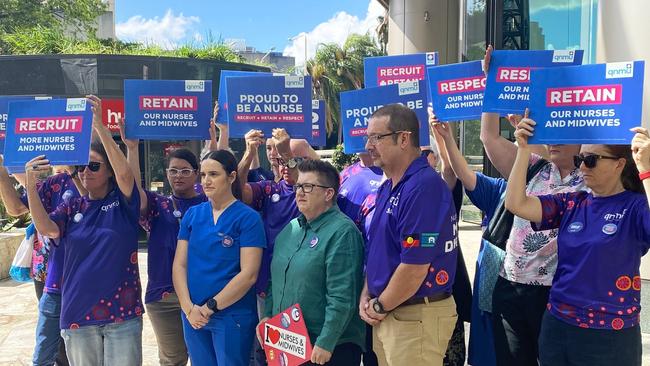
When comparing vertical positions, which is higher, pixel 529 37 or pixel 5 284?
pixel 529 37

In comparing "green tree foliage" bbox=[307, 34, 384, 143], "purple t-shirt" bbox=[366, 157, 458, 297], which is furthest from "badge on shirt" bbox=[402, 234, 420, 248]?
"green tree foliage" bbox=[307, 34, 384, 143]

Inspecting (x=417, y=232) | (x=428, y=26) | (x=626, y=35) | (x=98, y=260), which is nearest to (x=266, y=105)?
(x=98, y=260)

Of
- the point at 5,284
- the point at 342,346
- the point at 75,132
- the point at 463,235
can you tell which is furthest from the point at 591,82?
the point at 463,235

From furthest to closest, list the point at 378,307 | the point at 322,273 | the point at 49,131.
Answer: the point at 49,131 → the point at 322,273 → the point at 378,307

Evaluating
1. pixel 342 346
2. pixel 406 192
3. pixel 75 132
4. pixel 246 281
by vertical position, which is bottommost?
pixel 342 346

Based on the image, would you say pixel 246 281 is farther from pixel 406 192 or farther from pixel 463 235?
pixel 463 235

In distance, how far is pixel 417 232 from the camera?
2.82m

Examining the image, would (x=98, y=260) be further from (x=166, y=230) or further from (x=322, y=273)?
(x=322, y=273)

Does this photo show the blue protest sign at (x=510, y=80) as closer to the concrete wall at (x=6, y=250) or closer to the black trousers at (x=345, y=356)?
the black trousers at (x=345, y=356)

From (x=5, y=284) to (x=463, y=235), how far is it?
8.72 meters

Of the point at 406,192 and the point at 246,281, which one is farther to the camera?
the point at 246,281

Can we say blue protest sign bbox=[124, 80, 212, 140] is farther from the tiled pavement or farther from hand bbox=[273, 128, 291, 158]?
the tiled pavement

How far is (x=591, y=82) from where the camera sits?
9.27 feet

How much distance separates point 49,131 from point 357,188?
1954 mm
